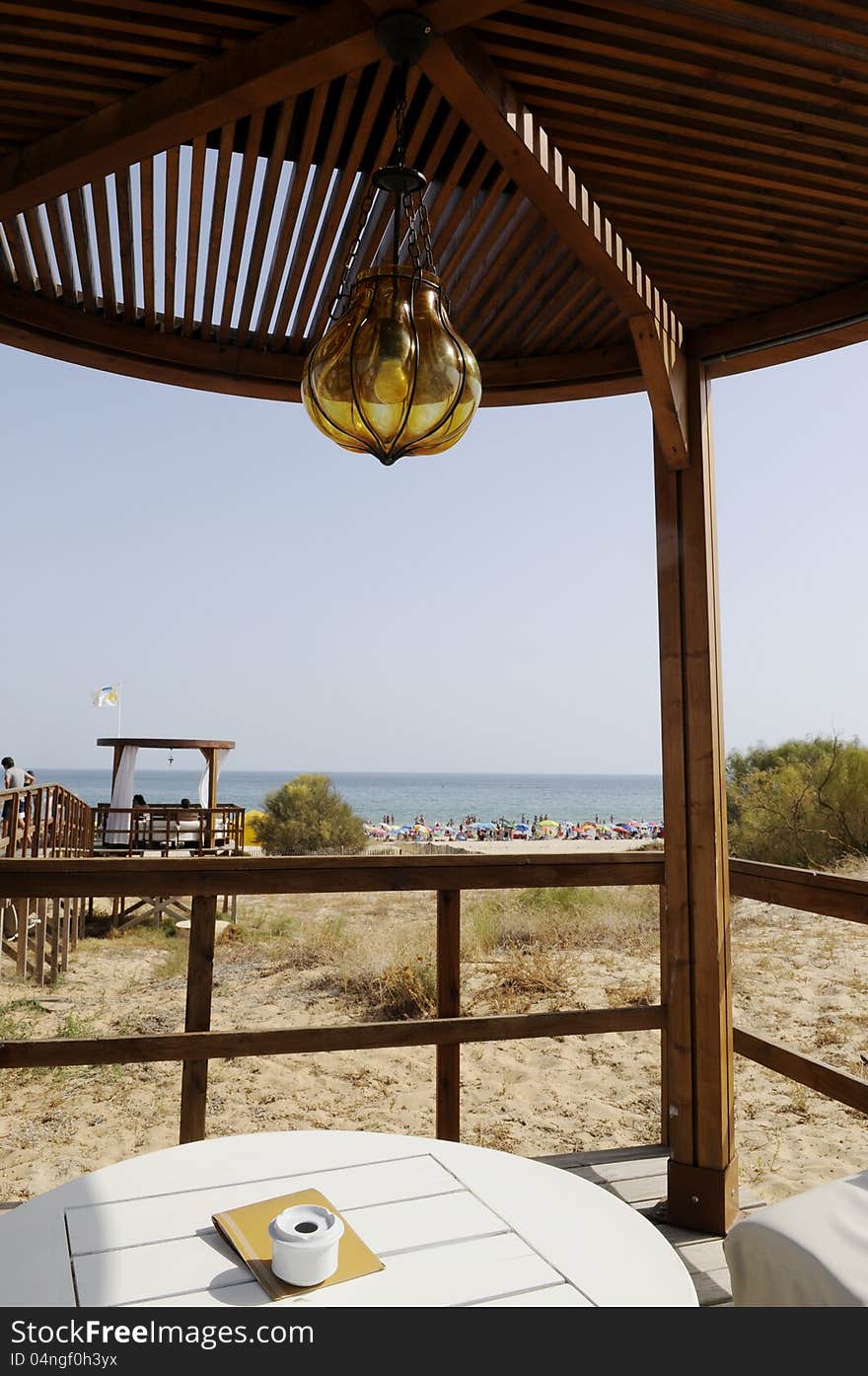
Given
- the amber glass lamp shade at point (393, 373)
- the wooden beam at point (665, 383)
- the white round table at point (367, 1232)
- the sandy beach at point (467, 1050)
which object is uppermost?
the wooden beam at point (665, 383)

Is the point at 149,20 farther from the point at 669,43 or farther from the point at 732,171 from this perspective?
the point at 732,171

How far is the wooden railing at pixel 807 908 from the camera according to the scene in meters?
2.22

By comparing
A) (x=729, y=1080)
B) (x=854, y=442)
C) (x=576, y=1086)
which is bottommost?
(x=576, y=1086)

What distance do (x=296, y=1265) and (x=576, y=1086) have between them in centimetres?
415

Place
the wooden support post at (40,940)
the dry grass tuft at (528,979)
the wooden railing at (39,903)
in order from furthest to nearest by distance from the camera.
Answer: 1. the dry grass tuft at (528,979)
2. the wooden railing at (39,903)
3. the wooden support post at (40,940)

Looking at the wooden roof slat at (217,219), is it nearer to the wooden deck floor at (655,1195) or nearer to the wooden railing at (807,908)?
the wooden railing at (807,908)

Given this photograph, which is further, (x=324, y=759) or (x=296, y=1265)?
(x=324, y=759)

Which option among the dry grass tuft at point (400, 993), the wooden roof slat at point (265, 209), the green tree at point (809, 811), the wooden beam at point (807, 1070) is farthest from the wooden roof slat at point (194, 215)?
the green tree at point (809, 811)

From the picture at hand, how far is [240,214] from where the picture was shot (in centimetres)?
209

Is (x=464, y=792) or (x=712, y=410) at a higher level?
(x=712, y=410)

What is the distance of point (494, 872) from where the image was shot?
262cm

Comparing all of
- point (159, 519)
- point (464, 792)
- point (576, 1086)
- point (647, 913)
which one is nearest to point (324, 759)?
point (464, 792)

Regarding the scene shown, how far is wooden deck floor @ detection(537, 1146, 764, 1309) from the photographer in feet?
6.91
